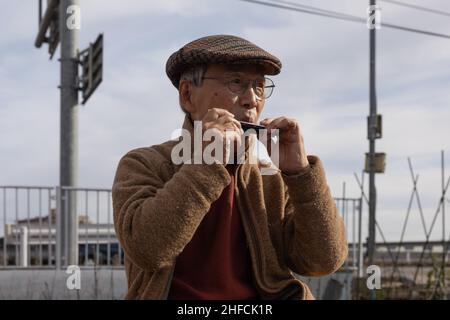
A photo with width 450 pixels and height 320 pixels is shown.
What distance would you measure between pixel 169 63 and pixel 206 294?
667 mm

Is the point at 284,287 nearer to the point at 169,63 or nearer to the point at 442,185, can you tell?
the point at 169,63

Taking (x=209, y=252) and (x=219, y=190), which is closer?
(x=219, y=190)

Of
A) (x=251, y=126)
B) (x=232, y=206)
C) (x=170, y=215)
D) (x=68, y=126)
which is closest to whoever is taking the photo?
(x=170, y=215)

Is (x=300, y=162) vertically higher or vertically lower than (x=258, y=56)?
lower

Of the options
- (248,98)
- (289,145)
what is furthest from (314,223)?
(248,98)

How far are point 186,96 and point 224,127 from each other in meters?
0.31

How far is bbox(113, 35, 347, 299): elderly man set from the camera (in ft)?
7.06

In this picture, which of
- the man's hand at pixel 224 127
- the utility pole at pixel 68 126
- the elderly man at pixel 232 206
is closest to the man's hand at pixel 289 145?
the elderly man at pixel 232 206

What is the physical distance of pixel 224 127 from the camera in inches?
81.0

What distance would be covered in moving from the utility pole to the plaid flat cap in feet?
18.0

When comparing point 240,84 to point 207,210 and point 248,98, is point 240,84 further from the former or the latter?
point 207,210

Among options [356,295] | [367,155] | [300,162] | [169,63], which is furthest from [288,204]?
[367,155]

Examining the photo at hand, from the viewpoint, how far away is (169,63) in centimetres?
237

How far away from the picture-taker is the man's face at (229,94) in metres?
2.22
